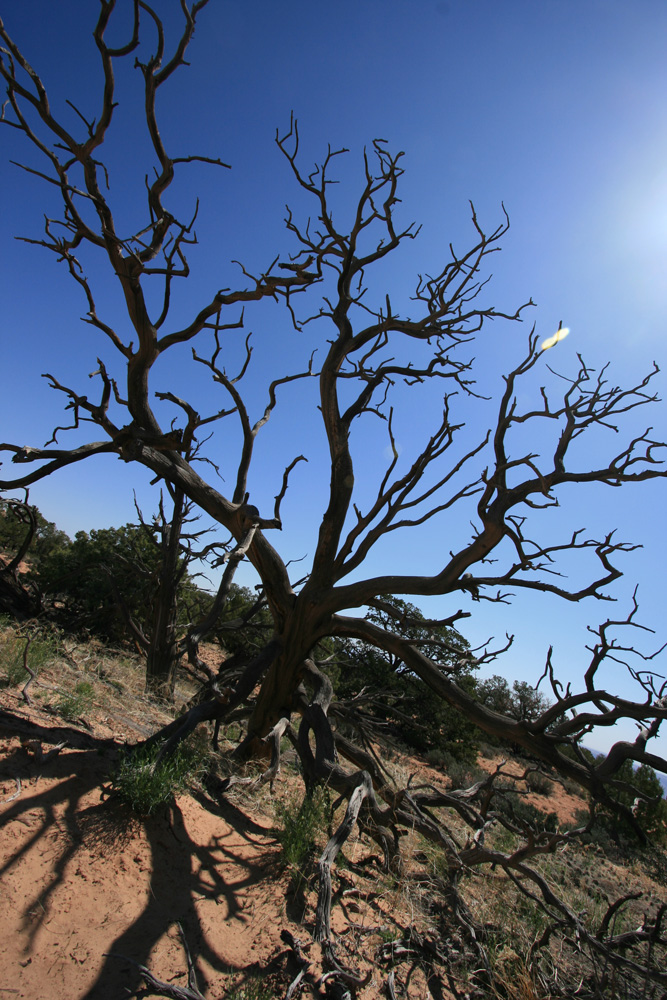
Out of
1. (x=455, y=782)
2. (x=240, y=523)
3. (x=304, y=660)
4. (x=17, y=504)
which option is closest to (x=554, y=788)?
(x=455, y=782)

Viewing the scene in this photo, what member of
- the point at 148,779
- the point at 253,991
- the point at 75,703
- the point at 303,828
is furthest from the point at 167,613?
the point at 253,991

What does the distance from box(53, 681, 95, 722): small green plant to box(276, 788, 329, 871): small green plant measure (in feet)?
6.78

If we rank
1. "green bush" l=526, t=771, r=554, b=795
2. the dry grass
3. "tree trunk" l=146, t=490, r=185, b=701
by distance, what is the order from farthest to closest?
"green bush" l=526, t=771, r=554, b=795
"tree trunk" l=146, t=490, r=185, b=701
the dry grass

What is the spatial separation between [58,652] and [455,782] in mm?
10259

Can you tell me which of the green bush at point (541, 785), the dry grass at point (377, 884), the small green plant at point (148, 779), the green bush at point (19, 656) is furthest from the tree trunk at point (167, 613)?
the green bush at point (541, 785)

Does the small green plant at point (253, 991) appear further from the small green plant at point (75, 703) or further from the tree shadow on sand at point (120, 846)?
the small green plant at point (75, 703)

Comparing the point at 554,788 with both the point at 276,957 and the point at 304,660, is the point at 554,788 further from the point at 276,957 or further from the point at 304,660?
the point at 276,957

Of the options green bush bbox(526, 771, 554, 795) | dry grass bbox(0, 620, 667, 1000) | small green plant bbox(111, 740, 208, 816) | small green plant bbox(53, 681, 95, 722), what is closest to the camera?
dry grass bbox(0, 620, 667, 1000)

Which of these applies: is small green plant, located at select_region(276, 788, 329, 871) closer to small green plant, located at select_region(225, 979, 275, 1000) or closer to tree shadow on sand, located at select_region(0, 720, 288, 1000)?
tree shadow on sand, located at select_region(0, 720, 288, 1000)

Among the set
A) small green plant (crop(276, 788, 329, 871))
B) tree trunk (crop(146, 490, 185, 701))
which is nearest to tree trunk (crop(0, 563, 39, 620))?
tree trunk (crop(146, 490, 185, 701))

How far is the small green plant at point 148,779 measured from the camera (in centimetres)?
358

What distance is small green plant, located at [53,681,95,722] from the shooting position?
4652 millimetres

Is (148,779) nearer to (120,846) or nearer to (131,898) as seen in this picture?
(120,846)

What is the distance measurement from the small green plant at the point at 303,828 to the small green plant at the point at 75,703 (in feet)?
6.78
